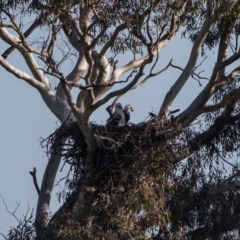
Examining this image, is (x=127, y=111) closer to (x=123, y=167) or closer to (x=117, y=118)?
(x=117, y=118)

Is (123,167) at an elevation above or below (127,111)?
below

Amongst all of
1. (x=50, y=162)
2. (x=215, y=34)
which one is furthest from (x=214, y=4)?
(x=50, y=162)

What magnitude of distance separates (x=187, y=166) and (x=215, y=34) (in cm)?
165

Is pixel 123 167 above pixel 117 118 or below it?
below

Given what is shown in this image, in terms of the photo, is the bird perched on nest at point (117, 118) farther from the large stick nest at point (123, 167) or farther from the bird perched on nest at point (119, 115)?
the large stick nest at point (123, 167)

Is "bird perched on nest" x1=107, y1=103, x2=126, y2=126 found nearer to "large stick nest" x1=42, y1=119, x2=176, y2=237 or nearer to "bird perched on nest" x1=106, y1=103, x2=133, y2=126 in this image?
"bird perched on nest" x1=106, y1=103, x2=133, y2=126

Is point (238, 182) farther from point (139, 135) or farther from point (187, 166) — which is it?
point (139, 135)

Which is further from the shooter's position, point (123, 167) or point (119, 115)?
point (119, 115)

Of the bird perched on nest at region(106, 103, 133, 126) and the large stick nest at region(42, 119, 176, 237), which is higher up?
the bird perched on nest at region(106, 103, 133, 126)

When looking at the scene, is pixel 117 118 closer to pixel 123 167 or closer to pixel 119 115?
pixel 119 115

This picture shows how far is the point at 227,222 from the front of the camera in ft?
40.8

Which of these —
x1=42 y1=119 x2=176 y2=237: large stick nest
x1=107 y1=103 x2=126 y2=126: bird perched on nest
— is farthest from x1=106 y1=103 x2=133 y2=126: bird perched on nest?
x1=42 y1=119 x2=176 y2=237: large stick nest

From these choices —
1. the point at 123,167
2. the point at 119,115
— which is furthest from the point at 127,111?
the point at 123,167

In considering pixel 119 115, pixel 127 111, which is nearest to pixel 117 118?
pixel 119 115
